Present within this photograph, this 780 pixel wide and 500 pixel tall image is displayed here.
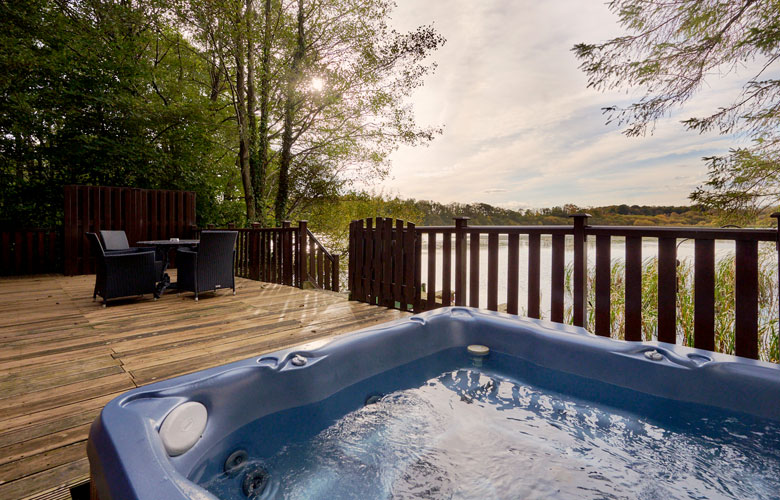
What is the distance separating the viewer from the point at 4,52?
A: 636cm

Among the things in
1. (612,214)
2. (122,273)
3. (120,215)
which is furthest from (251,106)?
(612,214)

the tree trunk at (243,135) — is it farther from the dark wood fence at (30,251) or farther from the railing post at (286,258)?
the railing post at (286,258)

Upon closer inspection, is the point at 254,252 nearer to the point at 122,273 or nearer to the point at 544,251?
the point at 122,273

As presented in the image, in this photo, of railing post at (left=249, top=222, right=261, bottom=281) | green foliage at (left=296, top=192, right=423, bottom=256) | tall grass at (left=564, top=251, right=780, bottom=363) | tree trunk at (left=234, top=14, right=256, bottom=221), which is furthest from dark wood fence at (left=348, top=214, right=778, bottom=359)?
green foliage at (left=296, top=192, right=423, bottom=256)

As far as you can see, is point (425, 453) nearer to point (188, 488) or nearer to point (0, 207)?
point (188, 488)

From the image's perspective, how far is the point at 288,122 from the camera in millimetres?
10305

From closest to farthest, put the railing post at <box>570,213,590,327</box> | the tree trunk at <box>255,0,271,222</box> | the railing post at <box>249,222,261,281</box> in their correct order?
the railing post at <box>570,213,590,327</box> < the railing post at <box>249,222,261,281</box> < the tree trunk at <box>255,0,271,222</box>

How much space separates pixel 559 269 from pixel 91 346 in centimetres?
365

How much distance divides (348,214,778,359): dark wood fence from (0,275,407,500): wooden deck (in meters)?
0.46

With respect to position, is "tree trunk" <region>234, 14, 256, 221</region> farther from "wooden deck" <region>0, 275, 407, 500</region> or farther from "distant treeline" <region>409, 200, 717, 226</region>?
"distant treeline" <region>409, 200, 717, 226</region>

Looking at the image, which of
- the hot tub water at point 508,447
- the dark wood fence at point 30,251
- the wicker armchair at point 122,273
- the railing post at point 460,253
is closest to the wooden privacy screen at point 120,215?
the dark wood fence at point 30,251

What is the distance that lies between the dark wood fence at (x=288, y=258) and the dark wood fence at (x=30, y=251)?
352 centimetres

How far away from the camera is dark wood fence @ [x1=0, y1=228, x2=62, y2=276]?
6.16m

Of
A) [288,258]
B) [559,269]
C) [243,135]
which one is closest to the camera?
[559,269]
